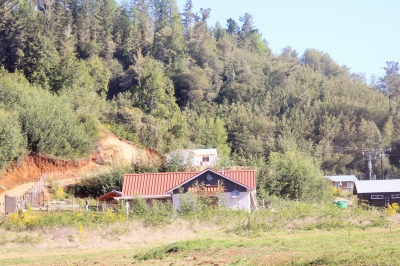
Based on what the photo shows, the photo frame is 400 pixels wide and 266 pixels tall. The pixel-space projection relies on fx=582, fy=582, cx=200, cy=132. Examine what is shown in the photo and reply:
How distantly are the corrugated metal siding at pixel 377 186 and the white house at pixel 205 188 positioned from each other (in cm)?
1484

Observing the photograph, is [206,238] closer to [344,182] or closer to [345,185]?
[344,182]

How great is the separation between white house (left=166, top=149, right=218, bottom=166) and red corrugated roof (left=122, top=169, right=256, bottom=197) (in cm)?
940

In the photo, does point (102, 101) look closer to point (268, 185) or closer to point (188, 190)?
point (268, 185)

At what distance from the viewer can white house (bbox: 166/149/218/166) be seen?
50.7 meters

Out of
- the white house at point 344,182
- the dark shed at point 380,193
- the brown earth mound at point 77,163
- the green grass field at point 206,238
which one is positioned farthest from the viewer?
the white house at point 344,182

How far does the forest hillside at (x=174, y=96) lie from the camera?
2071 inches

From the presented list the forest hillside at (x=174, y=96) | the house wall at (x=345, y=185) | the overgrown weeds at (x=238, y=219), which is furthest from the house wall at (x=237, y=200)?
the house wall at (x=345, y=185)

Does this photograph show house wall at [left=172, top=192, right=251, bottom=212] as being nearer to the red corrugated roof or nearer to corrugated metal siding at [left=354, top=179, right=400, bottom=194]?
the red corrugated roof

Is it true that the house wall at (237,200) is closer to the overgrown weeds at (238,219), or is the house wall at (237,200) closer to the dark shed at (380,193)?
the overgrown weeds at (238,219)

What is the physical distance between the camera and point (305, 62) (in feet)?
411

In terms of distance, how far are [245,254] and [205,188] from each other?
61.1 ft

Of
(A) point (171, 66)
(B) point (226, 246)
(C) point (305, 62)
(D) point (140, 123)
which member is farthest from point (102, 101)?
(C) point (305, 62)

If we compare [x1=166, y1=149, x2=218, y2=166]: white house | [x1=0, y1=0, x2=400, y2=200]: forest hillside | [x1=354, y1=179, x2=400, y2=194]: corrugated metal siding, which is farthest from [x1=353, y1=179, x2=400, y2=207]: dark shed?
[x1=166, y1=149, x2=218, y2=166]: white house

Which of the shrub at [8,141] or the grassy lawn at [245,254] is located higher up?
the shrub at [8,141]
